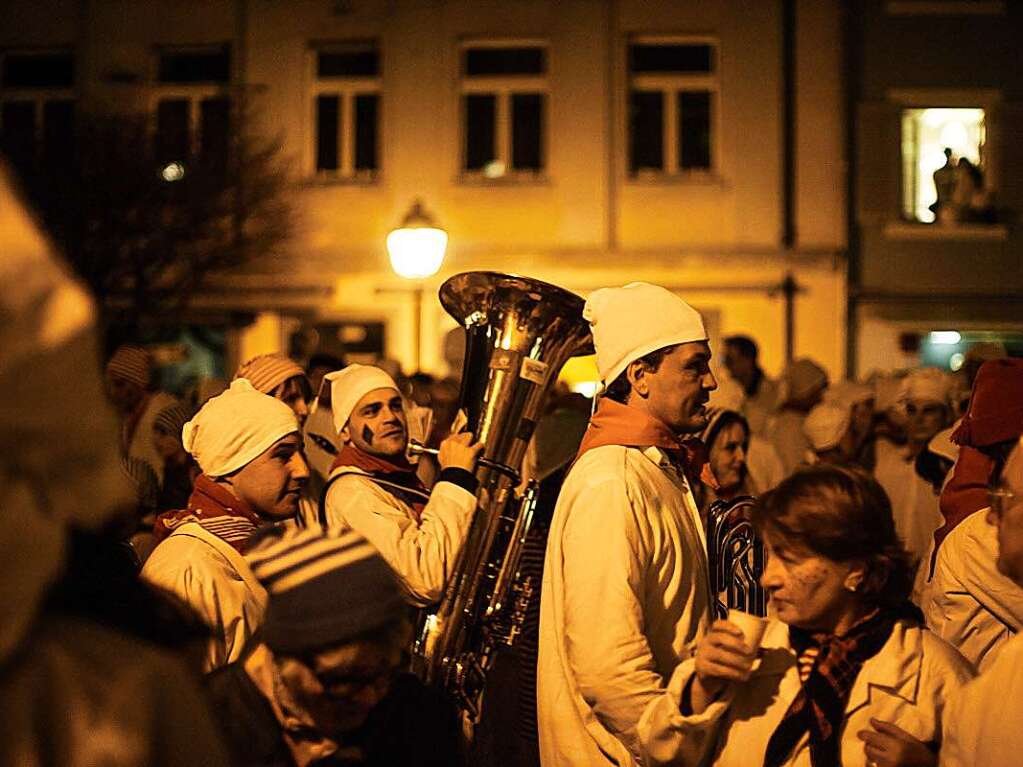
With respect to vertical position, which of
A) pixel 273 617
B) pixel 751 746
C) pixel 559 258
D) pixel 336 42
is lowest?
pixel 751 746

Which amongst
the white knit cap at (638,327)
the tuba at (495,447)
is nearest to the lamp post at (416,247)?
the tuba at (495,447)

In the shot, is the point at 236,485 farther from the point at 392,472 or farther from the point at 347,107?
the point at 347,107

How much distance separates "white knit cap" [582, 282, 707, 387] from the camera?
3.96 m

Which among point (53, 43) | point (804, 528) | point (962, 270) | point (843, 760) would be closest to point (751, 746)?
point (843, 760)

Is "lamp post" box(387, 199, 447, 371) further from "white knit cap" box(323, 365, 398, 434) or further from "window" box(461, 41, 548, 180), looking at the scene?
"white knit cap" box(323, 365, 398, 434)

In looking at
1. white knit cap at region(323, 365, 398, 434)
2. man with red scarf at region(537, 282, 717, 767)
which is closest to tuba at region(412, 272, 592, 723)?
white knit cap at region(323, 365, 398, 434)

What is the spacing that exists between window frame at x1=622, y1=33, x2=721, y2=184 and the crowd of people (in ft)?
48.1

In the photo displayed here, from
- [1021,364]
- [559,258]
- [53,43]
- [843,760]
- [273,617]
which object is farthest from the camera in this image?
[53,43]

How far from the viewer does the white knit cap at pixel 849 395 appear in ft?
32.5

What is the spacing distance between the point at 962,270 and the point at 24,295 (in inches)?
792

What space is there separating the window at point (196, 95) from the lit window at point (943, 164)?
9.10 meters

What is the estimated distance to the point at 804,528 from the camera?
3.00m

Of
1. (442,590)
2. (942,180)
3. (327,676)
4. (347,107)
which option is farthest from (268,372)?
(942,180)

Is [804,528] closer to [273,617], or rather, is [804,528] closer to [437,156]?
[273,617]
